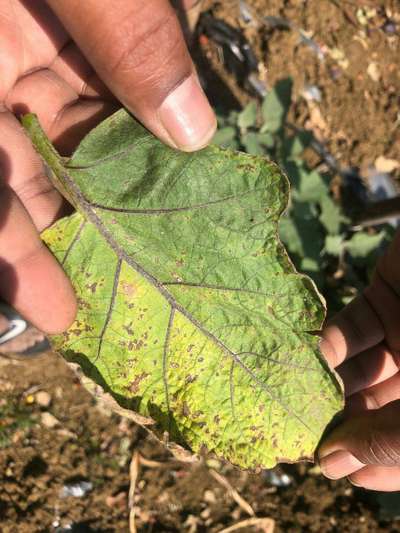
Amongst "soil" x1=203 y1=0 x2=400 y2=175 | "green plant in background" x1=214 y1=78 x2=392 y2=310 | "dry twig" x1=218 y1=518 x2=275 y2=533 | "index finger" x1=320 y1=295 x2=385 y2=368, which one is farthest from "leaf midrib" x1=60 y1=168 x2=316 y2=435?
"soil" x1=203 y1=0 x2=400 y2=175

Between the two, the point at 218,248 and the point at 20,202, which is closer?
the point at 218,248

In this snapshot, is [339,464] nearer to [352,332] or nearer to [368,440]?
[368,440]

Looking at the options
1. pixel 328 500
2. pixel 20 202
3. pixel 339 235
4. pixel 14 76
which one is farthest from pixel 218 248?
pixel 328 500

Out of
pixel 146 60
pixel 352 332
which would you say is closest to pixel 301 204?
pixel 352 332

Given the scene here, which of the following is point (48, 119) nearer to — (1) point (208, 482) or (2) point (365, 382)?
(2) point (365, 382)

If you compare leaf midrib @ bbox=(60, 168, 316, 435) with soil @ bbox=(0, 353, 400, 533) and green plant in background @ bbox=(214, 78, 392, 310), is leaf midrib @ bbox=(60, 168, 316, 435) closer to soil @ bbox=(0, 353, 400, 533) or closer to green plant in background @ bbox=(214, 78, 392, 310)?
green plant in background @ bbox=(214, 78, 392, 310)
